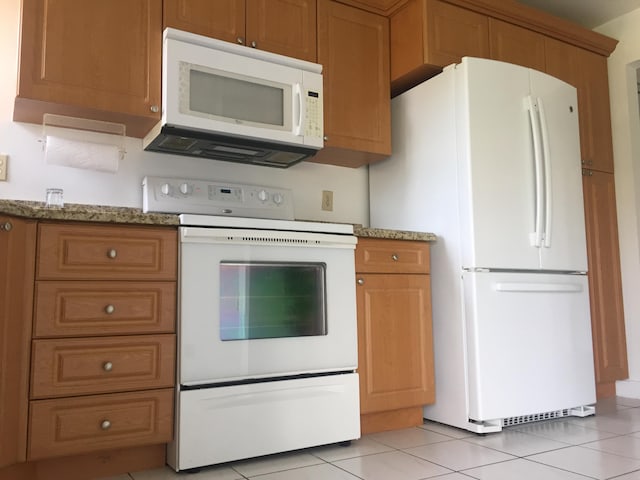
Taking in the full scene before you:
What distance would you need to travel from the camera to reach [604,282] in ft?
10.5

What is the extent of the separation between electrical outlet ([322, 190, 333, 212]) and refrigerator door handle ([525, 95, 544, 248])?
1022mm

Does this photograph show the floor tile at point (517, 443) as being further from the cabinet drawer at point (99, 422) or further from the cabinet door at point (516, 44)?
the cabinet door at point (516, 44)

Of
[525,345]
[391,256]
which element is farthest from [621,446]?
[391,256]

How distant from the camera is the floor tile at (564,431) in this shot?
2227mm

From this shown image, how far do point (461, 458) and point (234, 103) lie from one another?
5.37 ft

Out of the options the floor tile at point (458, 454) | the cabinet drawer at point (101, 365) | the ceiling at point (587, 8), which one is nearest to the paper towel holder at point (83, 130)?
the cabinet drawer at point (101, 365)

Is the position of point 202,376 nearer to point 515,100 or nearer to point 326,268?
point 326,268

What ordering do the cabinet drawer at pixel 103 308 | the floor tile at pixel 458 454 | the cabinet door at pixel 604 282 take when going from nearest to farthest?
1. the cabinet drawer at pixel 103 308
2. the floor tile at pixel 458 454
3. the cabinet door at pixel 604 282

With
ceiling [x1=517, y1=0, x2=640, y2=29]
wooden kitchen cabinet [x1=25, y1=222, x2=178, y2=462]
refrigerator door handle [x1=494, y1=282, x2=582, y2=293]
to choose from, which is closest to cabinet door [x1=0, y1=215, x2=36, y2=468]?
wooden kitchen cabinet [x1=25, y1=222, x2=178, y2=462]

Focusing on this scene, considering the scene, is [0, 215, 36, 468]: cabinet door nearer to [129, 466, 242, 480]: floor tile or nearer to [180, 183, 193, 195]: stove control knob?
[129, 466, 242, 480]: floor tile

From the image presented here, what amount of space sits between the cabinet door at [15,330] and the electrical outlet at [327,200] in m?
1.54

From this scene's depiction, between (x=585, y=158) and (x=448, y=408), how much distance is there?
5.86 ft

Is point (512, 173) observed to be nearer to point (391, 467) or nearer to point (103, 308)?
point (391, 467)

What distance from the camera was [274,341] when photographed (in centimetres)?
200
